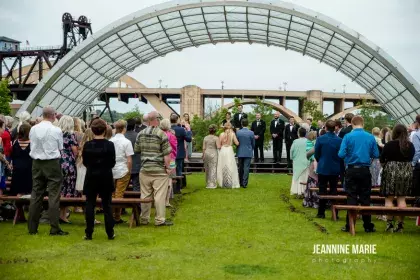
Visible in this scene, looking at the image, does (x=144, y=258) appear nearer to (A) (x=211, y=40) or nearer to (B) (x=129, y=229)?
(B) (x=129, y=229)

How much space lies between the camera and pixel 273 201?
47.8 feet

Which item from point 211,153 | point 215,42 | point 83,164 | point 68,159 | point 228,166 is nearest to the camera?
point 83,164

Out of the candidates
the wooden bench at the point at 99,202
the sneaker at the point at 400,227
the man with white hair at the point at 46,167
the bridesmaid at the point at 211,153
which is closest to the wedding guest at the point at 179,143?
the bridesmaid at the point at 211,153

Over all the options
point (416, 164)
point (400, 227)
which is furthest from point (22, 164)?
point (416, 164)

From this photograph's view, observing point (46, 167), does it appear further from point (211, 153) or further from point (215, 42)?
point (215, 42)

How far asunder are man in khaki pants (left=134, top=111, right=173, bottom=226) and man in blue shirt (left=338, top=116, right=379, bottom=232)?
293 centimetres

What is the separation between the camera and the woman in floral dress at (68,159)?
10.4 meters

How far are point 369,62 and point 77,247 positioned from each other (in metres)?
22.0

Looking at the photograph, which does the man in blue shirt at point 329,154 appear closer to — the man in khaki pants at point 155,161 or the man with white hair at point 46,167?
the man in khaki pants at point 155,161

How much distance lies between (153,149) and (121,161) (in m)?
0.89

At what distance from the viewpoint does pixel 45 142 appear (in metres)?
9.29

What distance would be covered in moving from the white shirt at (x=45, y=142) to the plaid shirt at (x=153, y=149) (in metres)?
1.54

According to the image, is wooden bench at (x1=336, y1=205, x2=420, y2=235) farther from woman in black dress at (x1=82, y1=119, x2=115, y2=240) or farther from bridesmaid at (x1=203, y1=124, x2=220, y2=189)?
bridesmaid at (x1=203, y1=124, x2=220, y2=189)

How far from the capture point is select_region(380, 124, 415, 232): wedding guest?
9.84 meters
